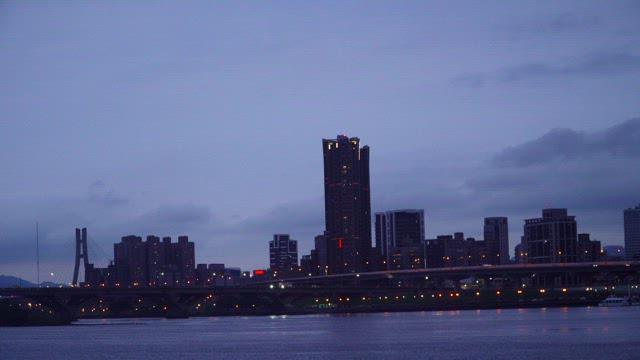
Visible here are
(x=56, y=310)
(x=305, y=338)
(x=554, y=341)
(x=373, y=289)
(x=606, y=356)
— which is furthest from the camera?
(x=373, y=289)

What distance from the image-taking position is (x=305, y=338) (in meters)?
106

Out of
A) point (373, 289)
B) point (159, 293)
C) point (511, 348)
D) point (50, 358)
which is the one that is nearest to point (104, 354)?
point (50, 358)

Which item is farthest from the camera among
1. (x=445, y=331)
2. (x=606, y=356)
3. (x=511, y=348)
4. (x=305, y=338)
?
(x=445, y=331)

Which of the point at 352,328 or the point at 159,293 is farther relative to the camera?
the point at 159,293

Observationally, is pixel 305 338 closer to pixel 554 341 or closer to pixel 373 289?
pixel 554 341

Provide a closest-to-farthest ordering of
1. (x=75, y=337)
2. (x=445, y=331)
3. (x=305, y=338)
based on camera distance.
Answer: (x=305, y=338) → (x=445, y=331) → (x=75, y=337)

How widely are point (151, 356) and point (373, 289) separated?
10990cm

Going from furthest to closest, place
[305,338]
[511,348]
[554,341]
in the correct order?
[305,338] → [554,341] → [511,348]

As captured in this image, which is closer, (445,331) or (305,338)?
(305,338)

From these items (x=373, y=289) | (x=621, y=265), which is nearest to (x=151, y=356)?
(x=373, y=289)

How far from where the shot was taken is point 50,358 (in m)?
86.9

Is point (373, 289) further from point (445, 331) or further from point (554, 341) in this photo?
point (554, 341)

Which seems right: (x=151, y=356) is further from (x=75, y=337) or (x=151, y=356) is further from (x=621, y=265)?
(x=621, y=265)

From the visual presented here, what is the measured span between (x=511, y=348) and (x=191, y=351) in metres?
25.7
